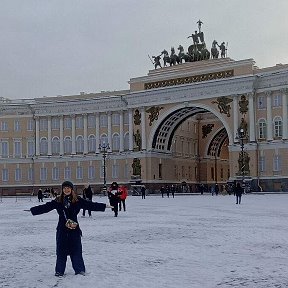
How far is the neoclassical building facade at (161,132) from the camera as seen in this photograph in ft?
195

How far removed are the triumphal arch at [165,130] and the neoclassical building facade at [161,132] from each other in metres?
0.10

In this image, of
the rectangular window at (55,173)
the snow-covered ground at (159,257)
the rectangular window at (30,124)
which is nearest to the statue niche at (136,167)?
the rectangular window at (55,173)

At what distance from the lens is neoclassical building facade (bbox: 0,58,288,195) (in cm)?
5953

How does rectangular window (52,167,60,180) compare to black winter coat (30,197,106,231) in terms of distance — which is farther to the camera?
rectangular window (52,167,60,180)

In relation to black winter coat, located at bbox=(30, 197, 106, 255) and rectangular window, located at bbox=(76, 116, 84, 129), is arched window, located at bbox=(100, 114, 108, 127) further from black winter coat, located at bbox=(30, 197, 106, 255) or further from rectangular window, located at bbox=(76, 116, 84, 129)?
black winter coat, located at bbox=(30, 197, 106, 255)

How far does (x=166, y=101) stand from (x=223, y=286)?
5779 centimetres

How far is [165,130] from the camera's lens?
69875 millimetres

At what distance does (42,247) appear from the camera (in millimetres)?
14008

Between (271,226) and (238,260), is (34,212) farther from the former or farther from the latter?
(271,226)

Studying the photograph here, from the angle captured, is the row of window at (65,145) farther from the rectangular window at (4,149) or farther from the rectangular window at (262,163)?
the rectangular window at (262,163)

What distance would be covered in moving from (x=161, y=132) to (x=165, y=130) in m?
0.97

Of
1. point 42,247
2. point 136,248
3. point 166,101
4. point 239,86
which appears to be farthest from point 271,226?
point 166,101

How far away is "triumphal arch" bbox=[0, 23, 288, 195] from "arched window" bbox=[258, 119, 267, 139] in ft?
0.32

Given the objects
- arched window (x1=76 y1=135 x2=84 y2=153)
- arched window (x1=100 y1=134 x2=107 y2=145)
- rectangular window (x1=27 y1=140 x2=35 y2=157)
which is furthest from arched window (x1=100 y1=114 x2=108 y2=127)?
rectangular window (x1=27 y1=140 x2=35 y2=157)
